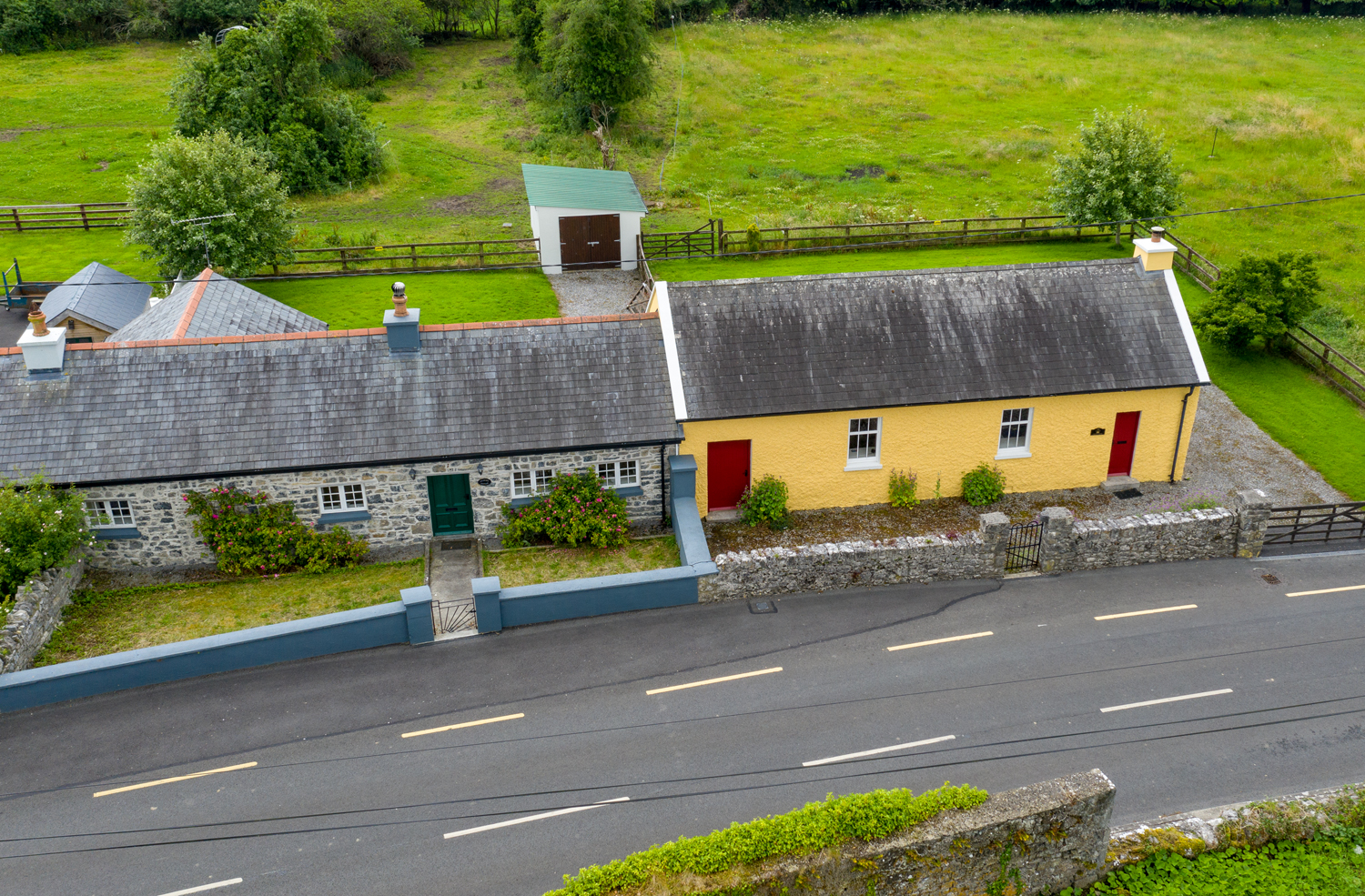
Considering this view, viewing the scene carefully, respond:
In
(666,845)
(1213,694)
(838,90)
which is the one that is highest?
(838,90)

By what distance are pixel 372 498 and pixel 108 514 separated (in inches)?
204

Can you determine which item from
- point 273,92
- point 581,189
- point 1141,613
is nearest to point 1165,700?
point 1141,613

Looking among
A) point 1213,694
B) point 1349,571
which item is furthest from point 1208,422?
point 1213,694

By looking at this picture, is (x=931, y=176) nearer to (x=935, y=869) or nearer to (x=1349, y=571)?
(x=1349, y=571)

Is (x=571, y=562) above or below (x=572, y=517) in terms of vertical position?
below

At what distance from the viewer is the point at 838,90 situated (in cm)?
6269

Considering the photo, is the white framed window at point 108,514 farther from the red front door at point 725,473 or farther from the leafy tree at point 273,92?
the leafy tree at point 273,92

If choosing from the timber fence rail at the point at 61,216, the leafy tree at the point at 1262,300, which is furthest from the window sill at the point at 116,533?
the leafy tree at the point at 1262,300

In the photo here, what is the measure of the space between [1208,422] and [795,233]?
17.9 meters

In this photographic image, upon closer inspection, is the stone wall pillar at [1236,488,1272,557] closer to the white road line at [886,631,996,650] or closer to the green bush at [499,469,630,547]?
the white road line at [886,631,996,650]

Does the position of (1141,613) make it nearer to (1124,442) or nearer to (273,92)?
(1124,442)

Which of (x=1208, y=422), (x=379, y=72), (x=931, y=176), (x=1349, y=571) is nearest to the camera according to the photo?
(x=1349, y=571)

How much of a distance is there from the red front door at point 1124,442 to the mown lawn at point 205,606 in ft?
53.1

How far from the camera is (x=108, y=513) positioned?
70.3 ft
